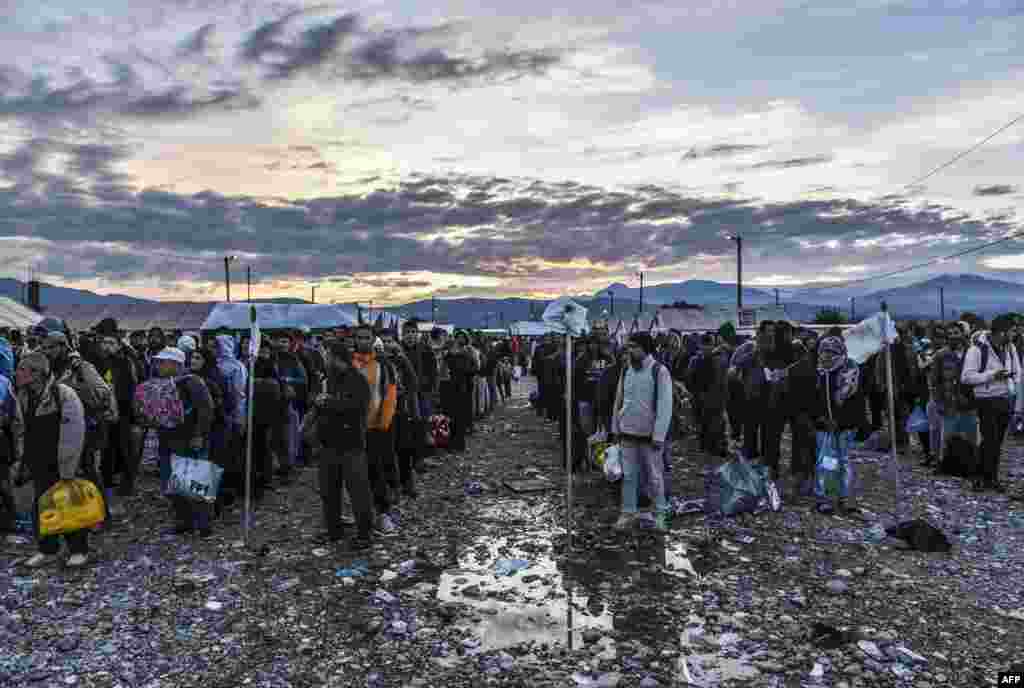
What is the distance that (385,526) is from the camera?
752 centimetres

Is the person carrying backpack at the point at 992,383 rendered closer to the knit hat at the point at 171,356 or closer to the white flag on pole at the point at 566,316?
the white flag on pole at the point at 566,316

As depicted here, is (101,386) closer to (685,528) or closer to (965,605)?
(685,528)

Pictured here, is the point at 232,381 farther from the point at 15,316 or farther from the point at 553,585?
the point at 15,316

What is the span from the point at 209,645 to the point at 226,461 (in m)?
3.82

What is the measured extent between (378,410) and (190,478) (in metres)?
1.99

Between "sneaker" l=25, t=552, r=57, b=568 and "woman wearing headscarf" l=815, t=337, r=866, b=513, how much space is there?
8047mm

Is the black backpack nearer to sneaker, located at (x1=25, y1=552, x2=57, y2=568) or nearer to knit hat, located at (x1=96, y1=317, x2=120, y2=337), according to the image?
sneaker, located at (x1=25, y1=552, x2=57, y2=568)

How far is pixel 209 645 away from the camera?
15.9 ft

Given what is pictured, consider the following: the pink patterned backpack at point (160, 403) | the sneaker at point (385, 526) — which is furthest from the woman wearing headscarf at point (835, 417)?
the pink patterned backpack at point (160, 403)

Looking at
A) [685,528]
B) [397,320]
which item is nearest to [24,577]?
[685,528]

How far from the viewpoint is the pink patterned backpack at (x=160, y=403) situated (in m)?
6.93

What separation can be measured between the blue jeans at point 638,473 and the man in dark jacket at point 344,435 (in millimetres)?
2766

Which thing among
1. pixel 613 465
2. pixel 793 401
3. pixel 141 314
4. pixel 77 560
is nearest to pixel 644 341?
pixel 613 465

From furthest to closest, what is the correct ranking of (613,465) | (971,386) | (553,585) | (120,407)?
(120,407)
(971,386)
(613,465)
(553,585)
